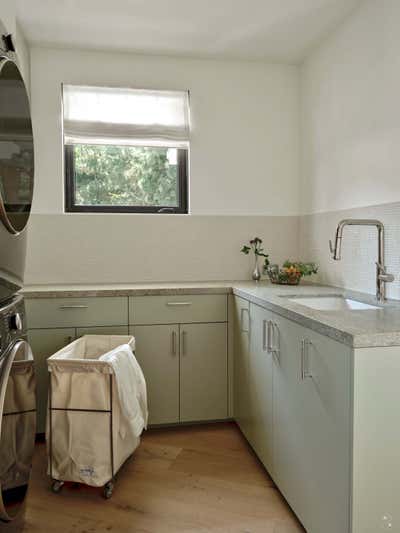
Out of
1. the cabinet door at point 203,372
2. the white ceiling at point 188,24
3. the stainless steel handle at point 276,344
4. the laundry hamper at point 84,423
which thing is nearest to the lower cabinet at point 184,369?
the cabinet door at point 203,372

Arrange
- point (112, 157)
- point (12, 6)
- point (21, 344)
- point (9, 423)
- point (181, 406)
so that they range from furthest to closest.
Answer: point (112, 157)
point (181, 406)
point (12, 6)
point (21, 344)
point (9, 423)

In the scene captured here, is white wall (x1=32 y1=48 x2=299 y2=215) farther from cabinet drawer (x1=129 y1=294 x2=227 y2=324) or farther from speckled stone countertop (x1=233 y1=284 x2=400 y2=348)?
speckled stone countertop (x1=233 y1=284 x2=400 y2=348)

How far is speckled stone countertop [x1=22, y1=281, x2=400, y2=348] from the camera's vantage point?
139 cm

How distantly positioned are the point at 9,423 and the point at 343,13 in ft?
8.44

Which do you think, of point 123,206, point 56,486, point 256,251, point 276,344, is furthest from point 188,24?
point 56,486

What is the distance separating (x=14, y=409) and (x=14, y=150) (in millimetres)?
781

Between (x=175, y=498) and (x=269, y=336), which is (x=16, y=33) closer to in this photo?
(x=269, y=336)

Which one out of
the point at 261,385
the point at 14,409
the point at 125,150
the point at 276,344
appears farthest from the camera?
the point at 125,150

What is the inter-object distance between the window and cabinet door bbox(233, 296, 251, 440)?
95 cm

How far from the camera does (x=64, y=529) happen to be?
183 centimetres

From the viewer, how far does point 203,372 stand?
2.74 metres

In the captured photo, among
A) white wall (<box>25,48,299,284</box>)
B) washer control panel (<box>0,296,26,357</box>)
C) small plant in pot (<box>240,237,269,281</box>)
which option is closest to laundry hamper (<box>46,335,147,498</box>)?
washer control panel (<box>0,296,26,357</box>)

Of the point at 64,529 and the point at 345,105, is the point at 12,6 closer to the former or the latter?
the point at 345,105

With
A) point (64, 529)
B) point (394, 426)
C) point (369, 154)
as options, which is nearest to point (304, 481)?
point (394, 426)
